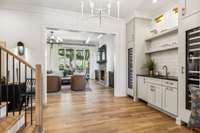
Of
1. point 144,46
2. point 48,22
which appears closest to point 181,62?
point 144,46

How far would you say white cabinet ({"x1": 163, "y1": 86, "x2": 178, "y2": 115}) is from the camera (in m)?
3.16

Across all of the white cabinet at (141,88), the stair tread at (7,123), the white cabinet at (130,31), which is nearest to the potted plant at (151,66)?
the white cabinet at (141,88)

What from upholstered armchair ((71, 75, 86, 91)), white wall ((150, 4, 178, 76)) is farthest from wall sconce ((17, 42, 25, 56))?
white wall ((150, 4, 178, 76))

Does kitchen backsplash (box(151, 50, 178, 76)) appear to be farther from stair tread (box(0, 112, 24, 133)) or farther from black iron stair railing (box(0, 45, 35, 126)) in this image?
stair tread (box(0, 112, 24, 133))

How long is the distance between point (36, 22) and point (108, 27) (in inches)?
101

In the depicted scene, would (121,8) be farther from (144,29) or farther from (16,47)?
(16,47)

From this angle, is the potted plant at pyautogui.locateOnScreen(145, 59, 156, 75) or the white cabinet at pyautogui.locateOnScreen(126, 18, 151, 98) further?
the white cabinet at pyautogui.locateOnScreen(126, 18, 151, 98)

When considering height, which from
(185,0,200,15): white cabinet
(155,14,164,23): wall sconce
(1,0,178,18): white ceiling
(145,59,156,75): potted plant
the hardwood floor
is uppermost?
(1,0,178,18): white ceiling

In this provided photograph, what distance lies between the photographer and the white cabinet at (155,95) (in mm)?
3715

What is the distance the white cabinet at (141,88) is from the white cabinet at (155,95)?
0.27 m

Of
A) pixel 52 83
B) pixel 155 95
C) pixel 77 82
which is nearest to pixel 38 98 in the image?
pixel 155 95

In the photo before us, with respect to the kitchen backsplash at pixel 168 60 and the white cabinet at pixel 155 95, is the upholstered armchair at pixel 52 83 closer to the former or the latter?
the white cabinet at pixel 155 95

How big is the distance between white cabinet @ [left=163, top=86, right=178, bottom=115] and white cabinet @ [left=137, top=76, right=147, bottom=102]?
93 centimetres

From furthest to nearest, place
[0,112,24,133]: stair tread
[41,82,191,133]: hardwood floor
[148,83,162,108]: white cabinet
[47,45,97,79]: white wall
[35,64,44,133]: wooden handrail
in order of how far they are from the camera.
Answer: [47,45,97,79]: white wall
[148,83,162,108]: white cabinet
[41,82,191,133]: hardwood floor
[35,64,44,133]: wooden handrail
[0,112,24,133]: stair tread
